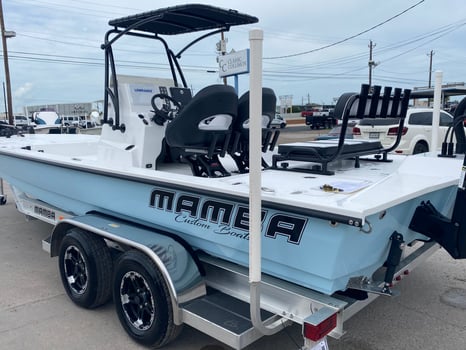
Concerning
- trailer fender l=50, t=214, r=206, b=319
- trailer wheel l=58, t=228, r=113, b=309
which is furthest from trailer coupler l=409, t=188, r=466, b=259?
trailer wheel l=58, t=228, r=113, b=309

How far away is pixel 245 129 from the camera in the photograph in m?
3.56

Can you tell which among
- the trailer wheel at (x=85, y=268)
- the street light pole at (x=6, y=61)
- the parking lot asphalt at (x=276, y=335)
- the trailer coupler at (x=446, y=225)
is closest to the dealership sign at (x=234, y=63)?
the trailer wheel at (x=85, y=268)

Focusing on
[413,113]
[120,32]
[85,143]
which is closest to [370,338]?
[120,32]

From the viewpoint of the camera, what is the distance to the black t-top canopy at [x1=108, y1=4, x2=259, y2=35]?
3650mm

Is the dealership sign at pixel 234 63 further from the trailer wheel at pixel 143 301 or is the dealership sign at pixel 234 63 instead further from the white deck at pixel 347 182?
the trailer wheel at pixel 143 301

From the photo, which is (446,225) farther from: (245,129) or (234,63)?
(234,63)

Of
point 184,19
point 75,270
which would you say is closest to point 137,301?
point 75,270

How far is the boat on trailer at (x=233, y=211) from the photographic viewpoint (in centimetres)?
220

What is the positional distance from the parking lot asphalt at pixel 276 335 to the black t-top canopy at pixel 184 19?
2545mm

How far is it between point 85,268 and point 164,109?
1666 millimetres

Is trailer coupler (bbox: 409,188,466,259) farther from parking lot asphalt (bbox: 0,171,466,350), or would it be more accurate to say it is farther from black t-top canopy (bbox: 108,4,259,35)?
black t-top canopy (bbox: 108,4,259,35)

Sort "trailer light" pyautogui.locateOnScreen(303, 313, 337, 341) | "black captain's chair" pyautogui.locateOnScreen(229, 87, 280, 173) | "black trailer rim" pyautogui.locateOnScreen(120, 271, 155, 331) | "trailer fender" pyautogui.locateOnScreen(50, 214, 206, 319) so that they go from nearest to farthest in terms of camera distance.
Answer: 1. "trailer light" pyautogui.locateOnScreen(303, 313, 337, 341)
2. "trailer fender" pyautogui.locateOnScreen(50, 214, 206, 319)
3. "black trailer rim" pyautogui.locateOnScreen(120, 271, 155, 331)
4. "black captain's chair" pyautogui.locateOnScreen(229, 87, 280, 173)

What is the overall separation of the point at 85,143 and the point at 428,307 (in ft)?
15.7

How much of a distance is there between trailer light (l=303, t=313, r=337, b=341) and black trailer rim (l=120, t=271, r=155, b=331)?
113 cm
